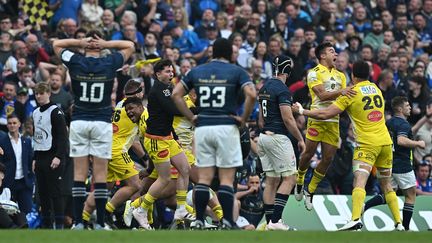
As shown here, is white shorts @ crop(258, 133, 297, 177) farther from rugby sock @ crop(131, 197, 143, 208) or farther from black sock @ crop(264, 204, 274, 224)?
rugby sock @ crop(131, 197, 143, 208)

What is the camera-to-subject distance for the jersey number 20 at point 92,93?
19.8m

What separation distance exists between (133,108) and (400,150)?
474cm

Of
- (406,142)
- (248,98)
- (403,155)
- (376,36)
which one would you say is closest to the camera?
(248,98)

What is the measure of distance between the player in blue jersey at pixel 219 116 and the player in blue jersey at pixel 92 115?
54.6 inches

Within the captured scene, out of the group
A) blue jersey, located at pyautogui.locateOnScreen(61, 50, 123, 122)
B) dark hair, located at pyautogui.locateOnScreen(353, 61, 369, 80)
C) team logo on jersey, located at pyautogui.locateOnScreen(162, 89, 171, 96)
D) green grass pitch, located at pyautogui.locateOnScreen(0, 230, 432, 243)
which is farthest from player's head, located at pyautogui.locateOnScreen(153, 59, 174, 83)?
green grass pitch, located at pyautogui.locateOnScreen(0, 230, 432, 243)

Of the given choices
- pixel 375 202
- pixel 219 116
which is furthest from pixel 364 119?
pixel 375 202

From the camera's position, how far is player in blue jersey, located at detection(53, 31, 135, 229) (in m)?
19.8

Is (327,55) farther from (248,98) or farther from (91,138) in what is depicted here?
(91,138)

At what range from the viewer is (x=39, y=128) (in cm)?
2264

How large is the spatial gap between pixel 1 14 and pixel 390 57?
9128 mm

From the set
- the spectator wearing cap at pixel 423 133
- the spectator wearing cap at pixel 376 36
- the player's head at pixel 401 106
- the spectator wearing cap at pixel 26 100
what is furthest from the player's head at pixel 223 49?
the spectator wearing cap at pixel 376 36

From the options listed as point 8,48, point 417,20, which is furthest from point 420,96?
point 8,48

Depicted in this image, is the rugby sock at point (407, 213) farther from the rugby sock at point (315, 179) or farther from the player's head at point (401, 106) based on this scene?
the rugby sock at point (315, 179)

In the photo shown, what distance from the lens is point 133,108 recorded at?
22.5 m
